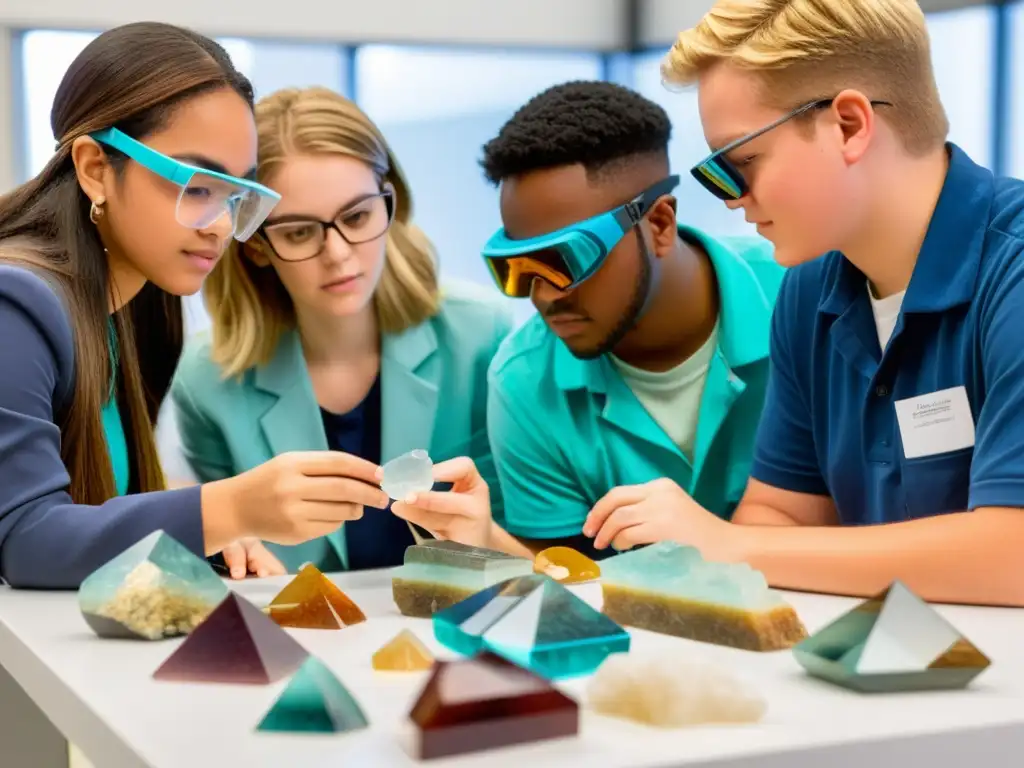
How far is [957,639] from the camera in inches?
40.1

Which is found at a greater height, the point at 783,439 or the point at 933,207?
the point at 933,207

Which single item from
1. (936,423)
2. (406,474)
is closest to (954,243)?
(936,423)

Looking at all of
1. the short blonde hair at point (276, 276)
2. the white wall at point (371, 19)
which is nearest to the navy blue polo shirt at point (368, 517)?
the short blonde hair at point (276, 276)

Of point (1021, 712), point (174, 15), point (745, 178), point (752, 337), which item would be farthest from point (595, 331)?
point (174, 15)

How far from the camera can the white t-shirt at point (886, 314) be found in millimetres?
1760

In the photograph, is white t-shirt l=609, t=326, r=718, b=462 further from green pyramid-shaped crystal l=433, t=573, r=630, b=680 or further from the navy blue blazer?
green pyramid-shaped crystal l=433, t=573, r=630, b=680

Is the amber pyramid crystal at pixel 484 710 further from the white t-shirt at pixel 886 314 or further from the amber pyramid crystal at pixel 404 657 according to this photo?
the white t-shirt at pixel 886 314

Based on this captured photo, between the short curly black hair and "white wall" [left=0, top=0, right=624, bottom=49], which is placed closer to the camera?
the short curly black hair

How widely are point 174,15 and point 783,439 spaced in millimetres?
4582

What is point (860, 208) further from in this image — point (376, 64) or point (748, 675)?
point (376, 64)

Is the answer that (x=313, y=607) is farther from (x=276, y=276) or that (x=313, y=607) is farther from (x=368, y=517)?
(x=276, y=276)

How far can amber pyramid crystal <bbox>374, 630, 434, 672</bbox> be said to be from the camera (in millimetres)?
1121

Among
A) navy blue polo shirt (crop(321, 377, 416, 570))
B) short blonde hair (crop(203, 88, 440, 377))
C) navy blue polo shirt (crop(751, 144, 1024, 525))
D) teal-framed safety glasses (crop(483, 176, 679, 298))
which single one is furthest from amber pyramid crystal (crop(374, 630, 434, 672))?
short blonde hair (crop(203, 88, 440, 377))

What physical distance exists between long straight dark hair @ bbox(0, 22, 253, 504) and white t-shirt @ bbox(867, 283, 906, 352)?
1.11 m
